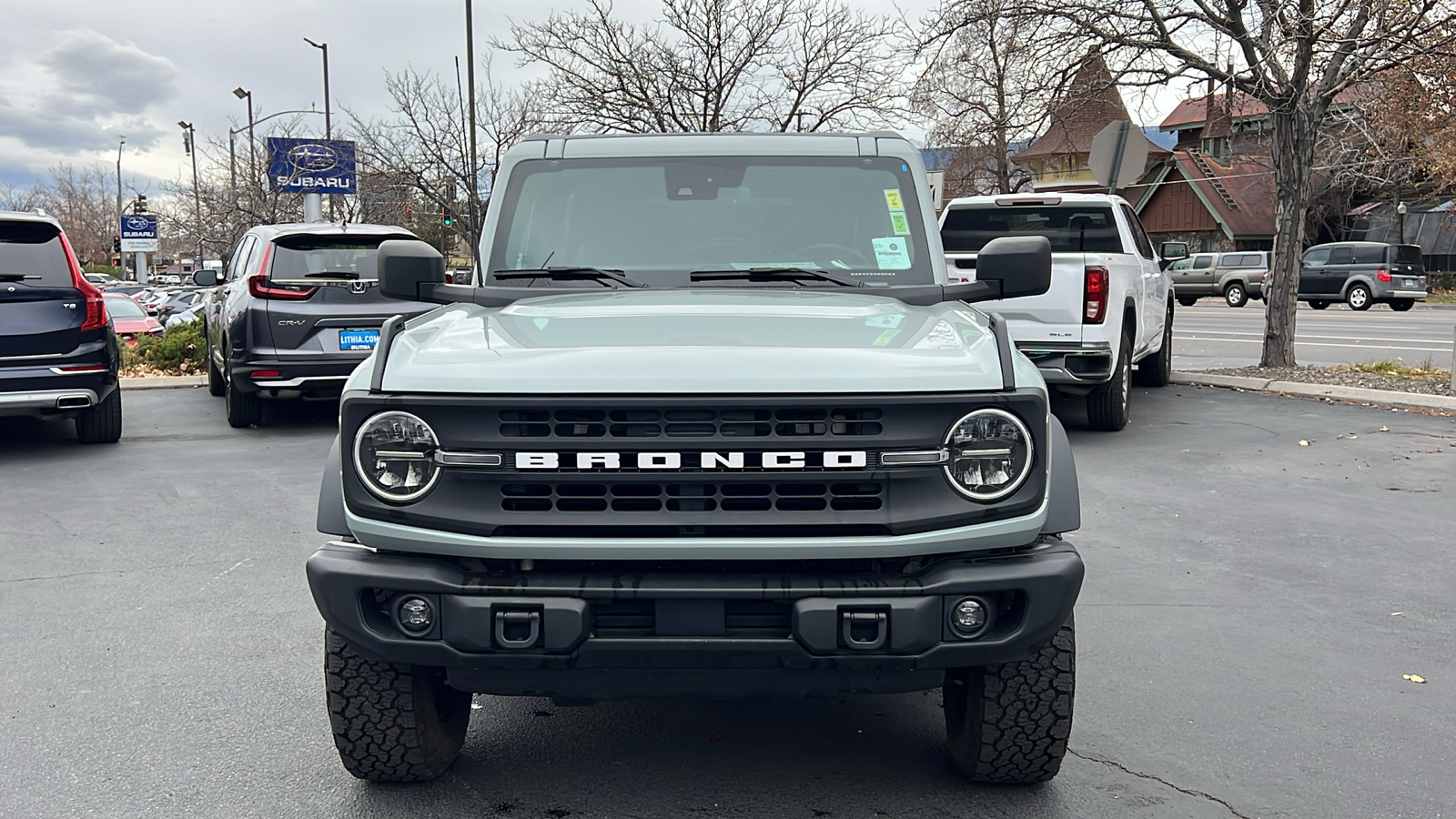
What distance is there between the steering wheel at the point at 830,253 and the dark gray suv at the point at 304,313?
6272 mm


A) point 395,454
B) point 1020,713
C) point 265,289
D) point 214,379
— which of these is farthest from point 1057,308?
point 214,379

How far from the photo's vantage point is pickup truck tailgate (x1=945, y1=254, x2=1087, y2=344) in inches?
366

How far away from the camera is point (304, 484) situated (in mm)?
7996

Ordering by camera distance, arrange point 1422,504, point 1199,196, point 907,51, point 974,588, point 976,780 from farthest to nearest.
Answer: point 1199,196 < point 907,51 < point 1422,504 < point 976,780 < point 974,588

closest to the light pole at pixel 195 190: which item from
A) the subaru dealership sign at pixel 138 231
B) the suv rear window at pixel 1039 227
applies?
the subaru dealership sign at pixel 138 231

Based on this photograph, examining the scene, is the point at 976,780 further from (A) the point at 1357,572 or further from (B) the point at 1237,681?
(A) the point at 1357,572

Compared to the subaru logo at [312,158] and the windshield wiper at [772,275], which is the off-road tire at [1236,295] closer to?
the subaru logo at [312,158]

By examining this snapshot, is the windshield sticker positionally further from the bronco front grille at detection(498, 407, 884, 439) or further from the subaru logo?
the subaru logo

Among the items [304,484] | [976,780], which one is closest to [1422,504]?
[976,780]

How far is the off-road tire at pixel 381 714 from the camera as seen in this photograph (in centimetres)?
313

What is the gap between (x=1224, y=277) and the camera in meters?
37.6

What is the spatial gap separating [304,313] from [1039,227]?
6418 mm

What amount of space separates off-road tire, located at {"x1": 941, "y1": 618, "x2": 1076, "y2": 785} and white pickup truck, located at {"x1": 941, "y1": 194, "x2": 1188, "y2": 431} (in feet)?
17.9

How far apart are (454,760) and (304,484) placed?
16.0ft
